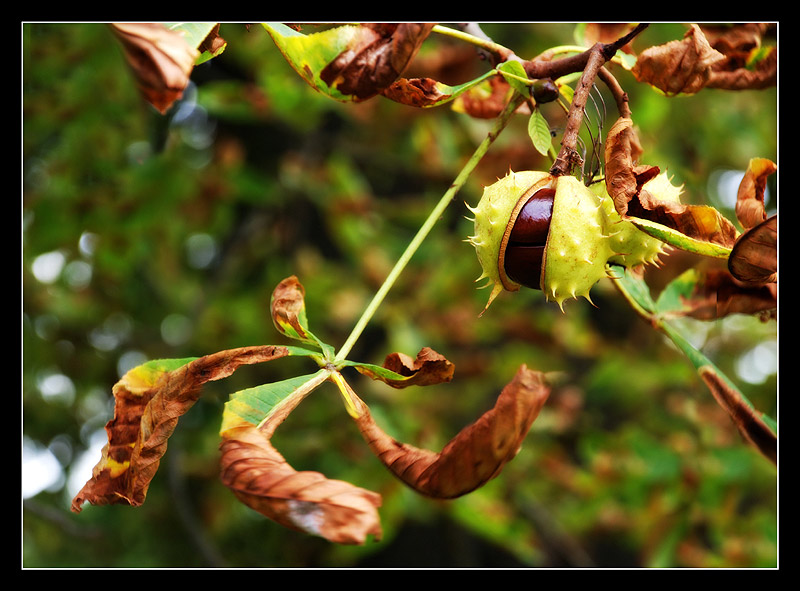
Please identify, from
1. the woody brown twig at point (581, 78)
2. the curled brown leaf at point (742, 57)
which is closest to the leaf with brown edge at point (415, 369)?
the woody brown twig at point (581, 78)

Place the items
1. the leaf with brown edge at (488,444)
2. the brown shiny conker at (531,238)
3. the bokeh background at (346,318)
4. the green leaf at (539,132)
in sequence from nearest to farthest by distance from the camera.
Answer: the leaf with brown edge at (488,444) < the brown shiny conker at (531,238) < the green leaf at (539,132) < the bokeh background at (346,318)

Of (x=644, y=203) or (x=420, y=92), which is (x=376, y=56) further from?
(x=644, y=203)

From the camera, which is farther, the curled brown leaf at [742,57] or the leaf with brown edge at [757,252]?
the curled brown leaf at [742,57]

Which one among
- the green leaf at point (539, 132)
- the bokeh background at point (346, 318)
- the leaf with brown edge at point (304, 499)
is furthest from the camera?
the bokeh background at point (346, 318)

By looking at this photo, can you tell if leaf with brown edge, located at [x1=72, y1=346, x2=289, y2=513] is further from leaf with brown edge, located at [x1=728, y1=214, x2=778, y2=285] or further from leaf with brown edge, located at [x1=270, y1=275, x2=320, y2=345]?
leaf with brown edge, located at [x1=728, y1=214, x2=778, y2=285]

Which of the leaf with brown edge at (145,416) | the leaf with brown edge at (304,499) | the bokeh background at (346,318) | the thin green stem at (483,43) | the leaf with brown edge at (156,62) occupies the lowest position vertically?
the bokeh background at (346,318)

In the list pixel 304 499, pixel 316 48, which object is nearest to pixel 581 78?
pixel 316 48

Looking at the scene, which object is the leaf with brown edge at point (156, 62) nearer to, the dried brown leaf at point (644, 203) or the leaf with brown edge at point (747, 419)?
the dried brown leaf at point (644, 203)
